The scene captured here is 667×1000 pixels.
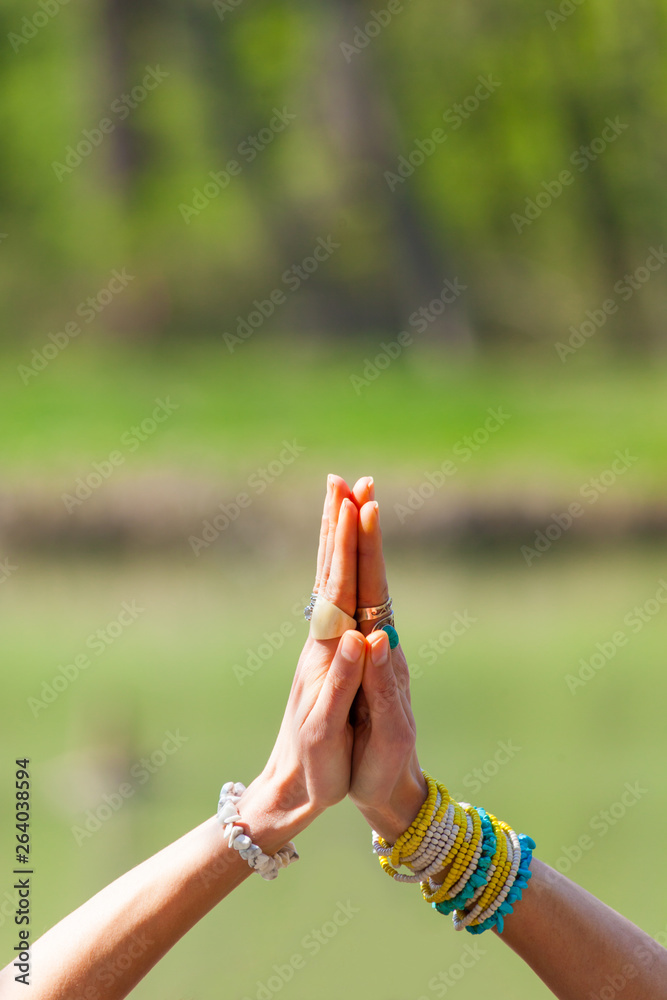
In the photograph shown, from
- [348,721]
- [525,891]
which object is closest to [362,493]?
[348,721]

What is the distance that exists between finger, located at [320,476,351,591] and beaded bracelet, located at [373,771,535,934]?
0.14 m

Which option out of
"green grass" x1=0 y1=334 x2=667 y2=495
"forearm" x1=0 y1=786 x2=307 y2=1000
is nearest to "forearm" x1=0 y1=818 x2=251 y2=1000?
"forearm" x1=0 y1=786 x2=307 y2=1000

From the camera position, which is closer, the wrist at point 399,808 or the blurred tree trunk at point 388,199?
the wrist at point 399,808

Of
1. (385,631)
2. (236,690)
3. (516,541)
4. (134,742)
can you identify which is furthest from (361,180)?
(385,631)

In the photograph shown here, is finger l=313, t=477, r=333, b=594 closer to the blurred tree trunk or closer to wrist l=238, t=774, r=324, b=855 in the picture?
wrist l=238, t=774, r=324, b=855

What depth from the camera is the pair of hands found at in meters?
0.54

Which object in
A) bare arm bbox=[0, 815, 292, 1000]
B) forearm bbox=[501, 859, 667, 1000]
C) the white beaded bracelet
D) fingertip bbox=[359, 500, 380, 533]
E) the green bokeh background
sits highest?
the green bokeh background

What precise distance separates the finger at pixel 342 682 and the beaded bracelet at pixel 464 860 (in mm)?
77

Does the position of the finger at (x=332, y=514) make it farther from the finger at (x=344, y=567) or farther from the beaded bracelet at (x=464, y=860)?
the beaded bracelet at (x=464, y=860)

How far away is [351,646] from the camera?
1.77ft

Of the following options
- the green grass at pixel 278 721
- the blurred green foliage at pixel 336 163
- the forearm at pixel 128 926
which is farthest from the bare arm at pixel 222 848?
the blurred green foliage at pixel 336 163

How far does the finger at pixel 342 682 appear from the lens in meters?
0.54

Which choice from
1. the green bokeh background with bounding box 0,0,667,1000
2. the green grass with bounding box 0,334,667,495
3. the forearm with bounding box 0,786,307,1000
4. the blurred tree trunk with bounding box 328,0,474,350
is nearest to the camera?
the forearm with bounding box 0,786,307,1000

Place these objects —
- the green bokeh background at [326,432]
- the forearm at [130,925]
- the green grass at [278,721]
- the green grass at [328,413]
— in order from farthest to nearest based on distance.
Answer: the green grass at [328,413], the green bokeh background at [326,432], the green grass at [278,721], the forearm at [130,925]
